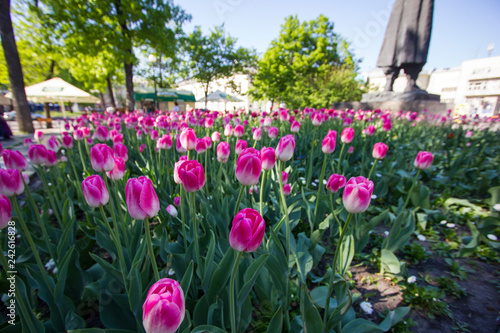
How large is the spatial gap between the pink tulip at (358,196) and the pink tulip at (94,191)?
2.95 feet

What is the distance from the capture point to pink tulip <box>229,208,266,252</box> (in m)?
0.64

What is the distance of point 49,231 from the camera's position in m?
1.55

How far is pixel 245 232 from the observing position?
2.11 ft

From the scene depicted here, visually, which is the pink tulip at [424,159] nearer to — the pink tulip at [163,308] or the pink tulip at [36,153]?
the pink tulip at [163,308]

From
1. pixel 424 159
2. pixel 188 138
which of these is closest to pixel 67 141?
pixel 188 138

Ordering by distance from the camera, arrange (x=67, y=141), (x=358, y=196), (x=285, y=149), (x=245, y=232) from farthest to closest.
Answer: (x=67, y=141), (x=285, y=149), (x=358, y=196), (x=245, y=232)

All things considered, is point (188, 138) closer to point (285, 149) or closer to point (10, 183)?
point (285, 149)

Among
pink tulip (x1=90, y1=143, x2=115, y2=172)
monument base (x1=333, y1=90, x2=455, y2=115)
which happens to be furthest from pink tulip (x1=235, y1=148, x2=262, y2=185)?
monument base (x1=333, y1=90, x2=455, y2=115)

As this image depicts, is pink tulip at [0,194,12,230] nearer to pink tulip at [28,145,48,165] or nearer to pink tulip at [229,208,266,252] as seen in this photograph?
pink tulip at [229,208,266,252]

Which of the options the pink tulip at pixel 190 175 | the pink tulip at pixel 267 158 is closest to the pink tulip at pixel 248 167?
the pink tulip at pixel 190 175

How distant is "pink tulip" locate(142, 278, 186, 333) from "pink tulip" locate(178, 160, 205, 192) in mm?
410

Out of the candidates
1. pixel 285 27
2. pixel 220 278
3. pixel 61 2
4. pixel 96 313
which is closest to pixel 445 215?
pixel 220 278

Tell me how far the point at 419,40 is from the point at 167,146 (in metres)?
9.19

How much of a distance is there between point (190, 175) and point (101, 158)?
53 centimetres
